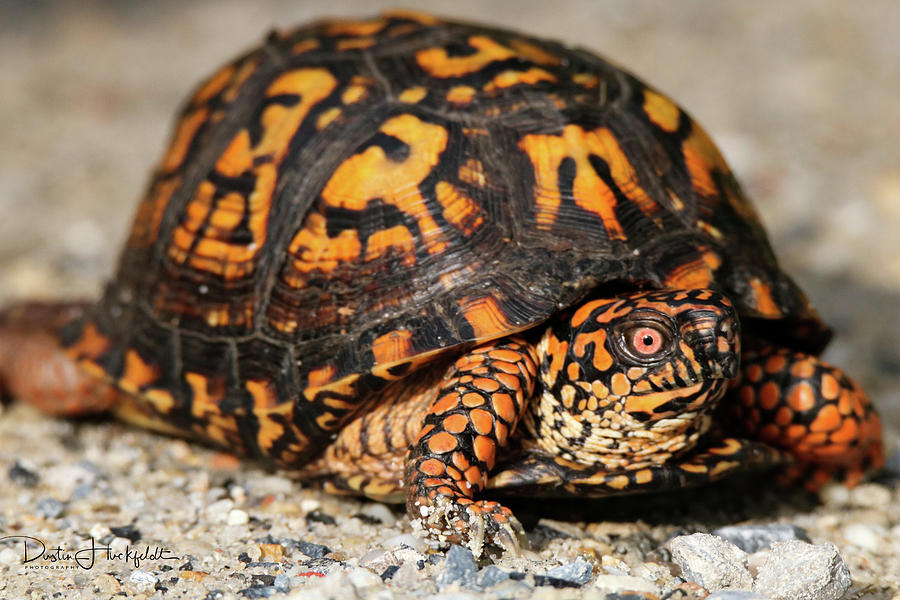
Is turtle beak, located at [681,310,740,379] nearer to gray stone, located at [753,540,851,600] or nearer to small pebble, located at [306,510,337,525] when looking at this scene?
gray stone, located at [753,540,851,600]

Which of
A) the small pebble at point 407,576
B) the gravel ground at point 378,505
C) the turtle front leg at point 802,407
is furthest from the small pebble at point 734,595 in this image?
the turtle front leg at point 802,407

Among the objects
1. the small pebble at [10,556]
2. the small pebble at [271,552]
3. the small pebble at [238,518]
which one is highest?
the small pebble at [271,552]

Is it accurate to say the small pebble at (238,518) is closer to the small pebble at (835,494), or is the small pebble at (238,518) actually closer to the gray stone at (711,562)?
the gray stone at (711,562)

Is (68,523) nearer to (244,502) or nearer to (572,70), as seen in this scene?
(244,502)

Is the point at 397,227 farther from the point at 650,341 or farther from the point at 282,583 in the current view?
the point at 282,583

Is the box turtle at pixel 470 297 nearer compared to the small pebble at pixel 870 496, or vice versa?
the box turtle at pixel 470 297

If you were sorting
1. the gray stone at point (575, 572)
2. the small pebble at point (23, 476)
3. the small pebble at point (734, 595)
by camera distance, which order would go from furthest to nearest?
the small pebble at point (23, 476) < the gray stone at point (575, 572) < the small pebble at point (734, 595)

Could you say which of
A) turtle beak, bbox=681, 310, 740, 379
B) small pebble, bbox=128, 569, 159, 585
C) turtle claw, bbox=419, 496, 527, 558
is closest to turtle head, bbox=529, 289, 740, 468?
turtle beak, bbox=681, 310, 740, 379

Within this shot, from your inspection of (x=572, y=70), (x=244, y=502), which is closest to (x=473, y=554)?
(x=244, y=502)

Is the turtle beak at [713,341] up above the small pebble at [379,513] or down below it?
above
